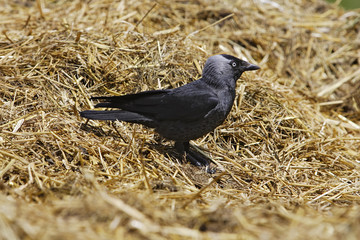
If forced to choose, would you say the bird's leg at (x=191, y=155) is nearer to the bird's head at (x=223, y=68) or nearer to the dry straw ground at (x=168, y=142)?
the dry straw ground at (x=168, y=142)

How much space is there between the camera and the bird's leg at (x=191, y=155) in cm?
400

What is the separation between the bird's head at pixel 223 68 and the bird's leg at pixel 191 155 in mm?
726

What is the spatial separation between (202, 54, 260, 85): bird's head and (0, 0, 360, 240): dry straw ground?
42 centimetres

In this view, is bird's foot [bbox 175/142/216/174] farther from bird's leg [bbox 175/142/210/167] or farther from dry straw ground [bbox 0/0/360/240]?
dry straw ground [bbox 0/0/360/240]

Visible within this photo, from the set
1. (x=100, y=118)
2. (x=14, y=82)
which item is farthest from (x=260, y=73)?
(x=14, y=82)

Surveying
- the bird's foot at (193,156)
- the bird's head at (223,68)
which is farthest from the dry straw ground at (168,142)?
the bird's head at (223,68)

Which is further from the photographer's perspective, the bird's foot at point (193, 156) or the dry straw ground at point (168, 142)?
the bird's foot at point (193, 156)

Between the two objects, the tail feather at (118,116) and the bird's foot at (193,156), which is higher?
the tail feather at (118,116)

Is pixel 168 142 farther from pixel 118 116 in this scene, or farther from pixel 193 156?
pixel 118 116

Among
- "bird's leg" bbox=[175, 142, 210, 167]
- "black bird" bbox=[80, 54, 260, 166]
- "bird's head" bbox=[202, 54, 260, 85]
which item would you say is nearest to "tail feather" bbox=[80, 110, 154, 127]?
"black bird" bbox=[80, 54, 260, 166]

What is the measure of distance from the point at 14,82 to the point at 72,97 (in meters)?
0.59

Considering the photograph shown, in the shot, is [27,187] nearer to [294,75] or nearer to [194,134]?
[194,134]

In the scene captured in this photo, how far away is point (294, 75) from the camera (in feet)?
19.1

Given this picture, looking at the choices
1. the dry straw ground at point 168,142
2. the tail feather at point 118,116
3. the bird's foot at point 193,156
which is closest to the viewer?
the dry straw ground at point 168,142
